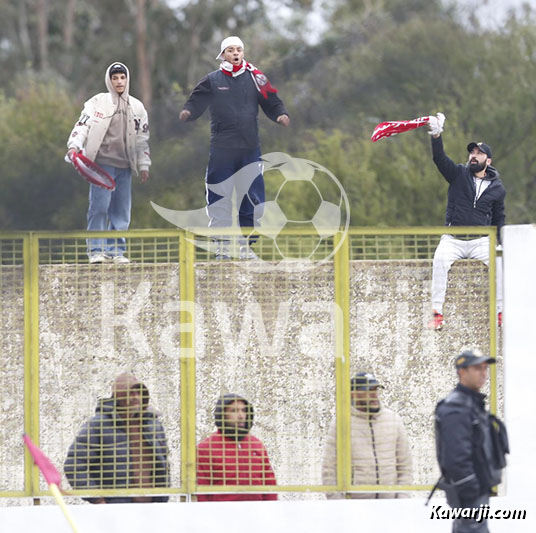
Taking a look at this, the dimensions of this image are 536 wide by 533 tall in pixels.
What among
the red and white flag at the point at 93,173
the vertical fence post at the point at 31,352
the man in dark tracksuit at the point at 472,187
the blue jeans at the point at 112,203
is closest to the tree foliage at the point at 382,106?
the blue jeans at the point at 112,203

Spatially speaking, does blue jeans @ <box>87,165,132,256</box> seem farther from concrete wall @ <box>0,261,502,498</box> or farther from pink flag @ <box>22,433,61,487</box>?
pink flag @ <box>22,433,61,487</box>

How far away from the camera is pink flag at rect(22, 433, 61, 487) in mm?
7461

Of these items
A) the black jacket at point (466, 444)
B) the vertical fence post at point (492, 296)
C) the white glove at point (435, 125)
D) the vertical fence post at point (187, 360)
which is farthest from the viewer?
the white glove at point (435, 125)

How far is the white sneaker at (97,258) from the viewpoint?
8266 millimetres

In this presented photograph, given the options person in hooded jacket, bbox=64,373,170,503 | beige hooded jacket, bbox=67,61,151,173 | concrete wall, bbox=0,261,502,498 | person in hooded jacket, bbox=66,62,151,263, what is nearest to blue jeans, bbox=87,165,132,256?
person in hooded jacket, bbox=66,62,151,263

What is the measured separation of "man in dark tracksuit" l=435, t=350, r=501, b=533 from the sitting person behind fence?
97 cm

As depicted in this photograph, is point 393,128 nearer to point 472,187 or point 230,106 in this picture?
point 472,187

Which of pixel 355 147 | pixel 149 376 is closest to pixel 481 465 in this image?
pixel 149 376

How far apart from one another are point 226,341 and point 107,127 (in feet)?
6.49

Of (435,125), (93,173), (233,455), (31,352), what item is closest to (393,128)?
(435,125)

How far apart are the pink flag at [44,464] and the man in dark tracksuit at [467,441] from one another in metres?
2.39

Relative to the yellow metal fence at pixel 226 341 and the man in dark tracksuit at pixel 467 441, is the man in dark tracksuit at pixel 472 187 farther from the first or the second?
the man in dark tracksuit at pixel 467 441

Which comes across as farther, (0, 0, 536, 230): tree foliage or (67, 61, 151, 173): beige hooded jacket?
(0, 0, 536, 230): tree foliage

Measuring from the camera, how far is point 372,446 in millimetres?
8078
